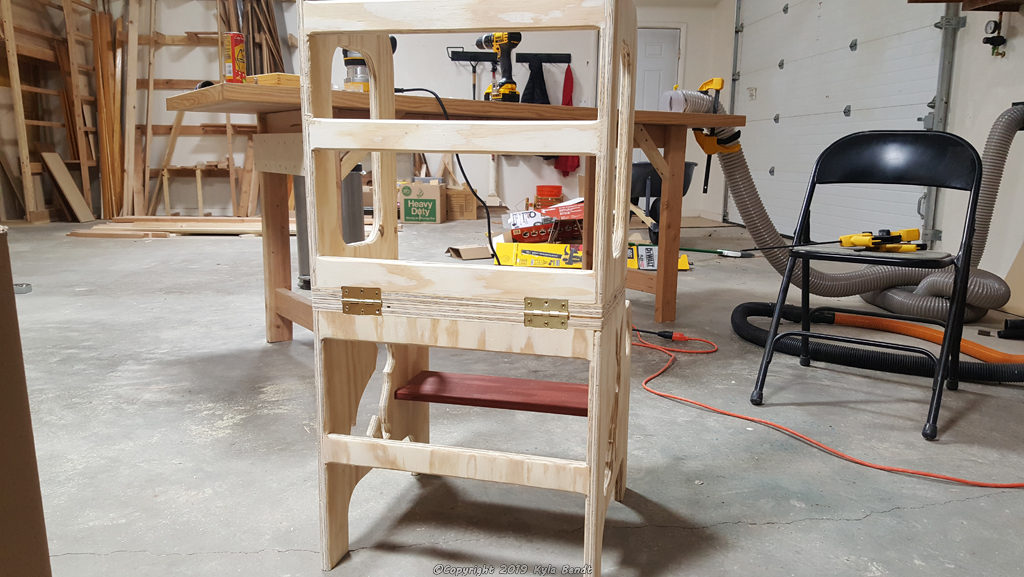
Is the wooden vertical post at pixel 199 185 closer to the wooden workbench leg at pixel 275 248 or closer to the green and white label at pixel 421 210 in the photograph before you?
the green and white label at pixel 421 210

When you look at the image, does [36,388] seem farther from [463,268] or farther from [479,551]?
[463,268]

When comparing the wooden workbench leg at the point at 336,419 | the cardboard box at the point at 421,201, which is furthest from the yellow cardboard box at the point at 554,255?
the cardboard box at the point at 421,201

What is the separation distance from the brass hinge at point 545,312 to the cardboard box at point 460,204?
20.8ft

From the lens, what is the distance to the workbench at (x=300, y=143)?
1926 millimetres

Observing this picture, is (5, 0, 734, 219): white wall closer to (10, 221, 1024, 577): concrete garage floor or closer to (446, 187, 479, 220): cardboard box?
(446, 187, 479, 220): cardboard box

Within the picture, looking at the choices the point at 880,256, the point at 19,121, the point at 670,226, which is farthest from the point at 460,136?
the point at 19,121

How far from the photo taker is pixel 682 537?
1312 mm

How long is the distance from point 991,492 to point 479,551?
3.76 feet

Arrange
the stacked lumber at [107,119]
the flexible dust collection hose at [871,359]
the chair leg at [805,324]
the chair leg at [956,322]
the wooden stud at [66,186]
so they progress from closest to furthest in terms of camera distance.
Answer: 1. the chair leg at [956,322]
2. the flexible dust collection hose at [871,359]
3. the chair leg at [805,324]
4. the wooden stud at [66,186]
5. the stacked lumber at [107,119]

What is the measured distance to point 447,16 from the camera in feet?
3.22

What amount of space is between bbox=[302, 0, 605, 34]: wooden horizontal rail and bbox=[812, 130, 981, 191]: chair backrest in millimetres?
1614

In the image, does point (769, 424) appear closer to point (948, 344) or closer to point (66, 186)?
point (948, 344)

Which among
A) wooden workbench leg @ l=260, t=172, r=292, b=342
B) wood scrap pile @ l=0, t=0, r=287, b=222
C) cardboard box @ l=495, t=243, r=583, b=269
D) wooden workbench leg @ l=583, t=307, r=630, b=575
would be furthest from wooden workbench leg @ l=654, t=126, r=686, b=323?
Answer: wood scrap pile @ l=0, t=0, r=287, b=222

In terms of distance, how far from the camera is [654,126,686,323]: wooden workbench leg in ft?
9.63
